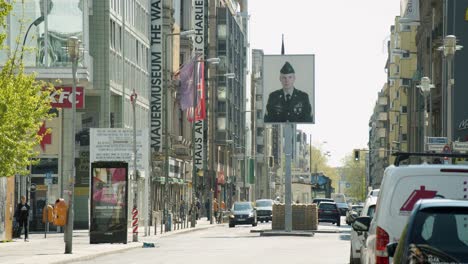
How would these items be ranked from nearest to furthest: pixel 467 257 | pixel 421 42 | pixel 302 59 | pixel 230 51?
pixel 467 257, pixel 302 59, pixel 421 42, pixel 230 51

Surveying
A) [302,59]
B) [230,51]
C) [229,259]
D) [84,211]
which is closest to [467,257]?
[229,259]

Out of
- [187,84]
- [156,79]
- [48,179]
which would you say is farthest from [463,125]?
[48,179]

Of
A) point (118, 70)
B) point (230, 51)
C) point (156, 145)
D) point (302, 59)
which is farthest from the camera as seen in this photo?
point (230, 51)

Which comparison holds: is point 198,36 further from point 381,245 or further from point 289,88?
point 381,245

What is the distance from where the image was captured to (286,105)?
66.1m

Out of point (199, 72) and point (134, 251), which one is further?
point (199, 72)

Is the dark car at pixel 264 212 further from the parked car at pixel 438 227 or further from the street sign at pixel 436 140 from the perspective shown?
the parked car at pixel 438 227

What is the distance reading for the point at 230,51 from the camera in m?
147

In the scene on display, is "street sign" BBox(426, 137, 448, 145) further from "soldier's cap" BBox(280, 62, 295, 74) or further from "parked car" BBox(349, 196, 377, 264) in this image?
"parked car" BBox(349, 196, 377, 264)

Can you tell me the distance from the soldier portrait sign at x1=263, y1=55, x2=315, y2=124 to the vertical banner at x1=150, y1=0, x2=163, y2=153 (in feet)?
66.0

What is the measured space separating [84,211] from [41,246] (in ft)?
73.2

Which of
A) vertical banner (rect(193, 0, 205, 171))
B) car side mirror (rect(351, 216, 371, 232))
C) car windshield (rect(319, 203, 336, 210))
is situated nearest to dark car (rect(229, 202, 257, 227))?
car windshield (rect(319, 203, 336, 210))

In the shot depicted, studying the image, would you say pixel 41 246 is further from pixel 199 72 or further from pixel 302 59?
pixel 199 72

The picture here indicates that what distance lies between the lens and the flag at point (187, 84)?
8088cm
